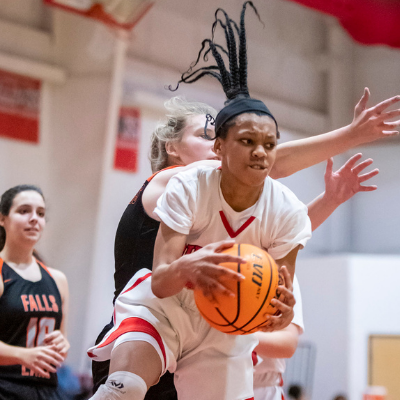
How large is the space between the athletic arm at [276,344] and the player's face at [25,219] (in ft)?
6.44

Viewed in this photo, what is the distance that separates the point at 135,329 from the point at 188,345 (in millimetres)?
251

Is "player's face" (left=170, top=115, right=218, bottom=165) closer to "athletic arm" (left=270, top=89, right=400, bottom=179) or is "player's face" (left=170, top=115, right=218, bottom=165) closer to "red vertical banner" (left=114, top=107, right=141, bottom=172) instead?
"athletic arm" (left=270, top=89, right=400, bottom=179)

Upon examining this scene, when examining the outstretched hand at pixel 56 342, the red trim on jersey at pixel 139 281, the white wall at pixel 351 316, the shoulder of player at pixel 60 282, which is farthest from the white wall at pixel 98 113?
the red trim on jersey at pixel 139 281

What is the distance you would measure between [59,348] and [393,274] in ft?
19.3

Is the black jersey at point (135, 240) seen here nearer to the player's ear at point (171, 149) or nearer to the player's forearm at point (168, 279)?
the player's ear at point (171, 149)

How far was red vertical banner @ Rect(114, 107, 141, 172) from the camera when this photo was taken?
774 centimetres

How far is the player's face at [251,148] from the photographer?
6.46 feet

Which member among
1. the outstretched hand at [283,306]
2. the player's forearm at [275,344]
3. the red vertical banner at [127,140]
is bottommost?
the player's forearm at [275,344]

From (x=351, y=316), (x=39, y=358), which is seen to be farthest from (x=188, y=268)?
(x=351, y=316)

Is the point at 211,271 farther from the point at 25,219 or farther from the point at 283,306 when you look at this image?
the point at 25,219

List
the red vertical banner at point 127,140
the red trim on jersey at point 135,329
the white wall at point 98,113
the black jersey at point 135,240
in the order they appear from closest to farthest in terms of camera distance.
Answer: the red trim on jersey at point 135,329 < the black jersey at point 135,240 < the white wall at point 98,113 < the red vertical banner at point 127,140

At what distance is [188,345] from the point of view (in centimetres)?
219

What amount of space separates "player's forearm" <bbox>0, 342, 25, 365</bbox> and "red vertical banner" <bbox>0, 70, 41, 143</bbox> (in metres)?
4.61

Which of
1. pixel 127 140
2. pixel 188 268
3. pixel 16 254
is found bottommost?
pixel 188 268
